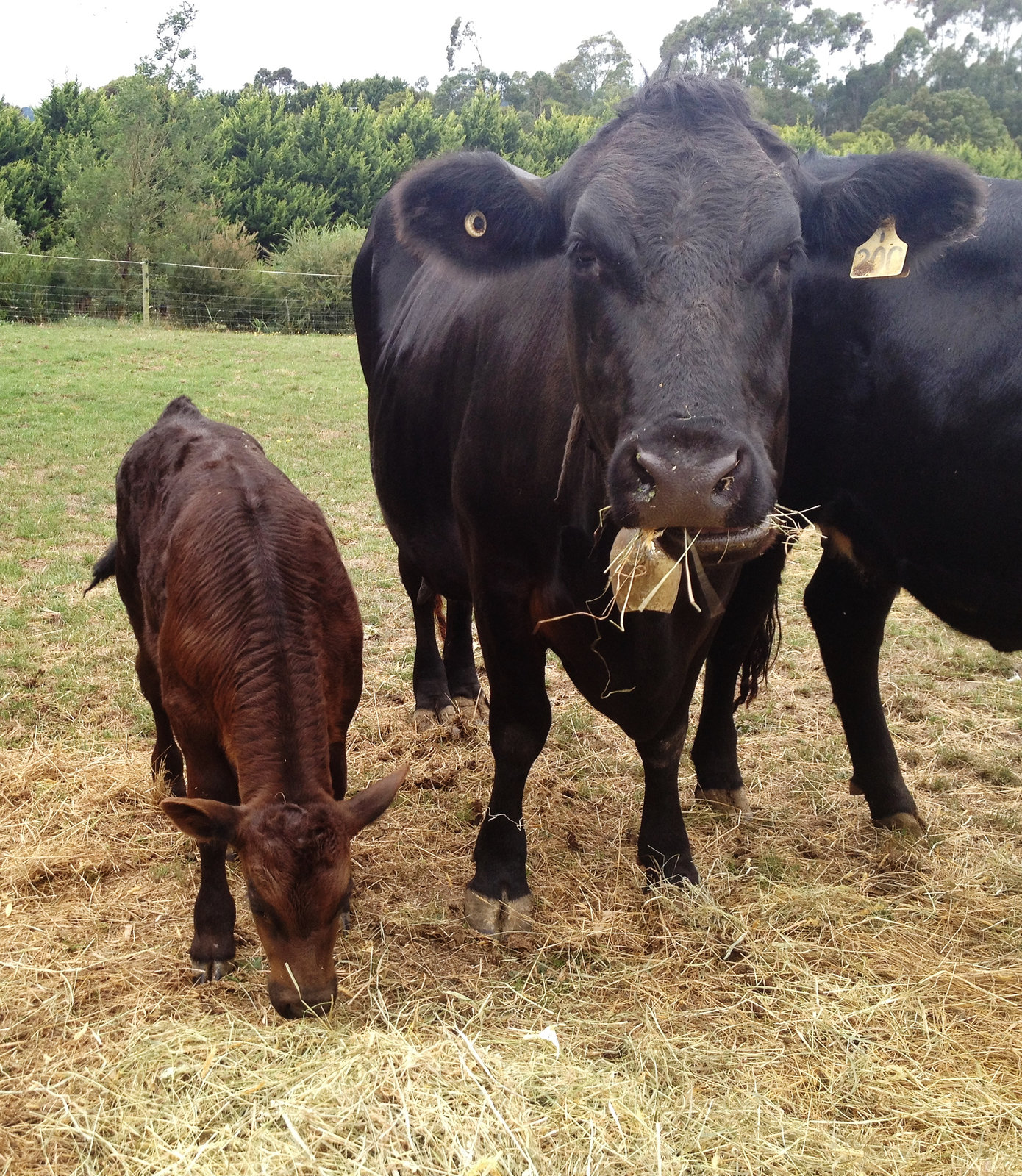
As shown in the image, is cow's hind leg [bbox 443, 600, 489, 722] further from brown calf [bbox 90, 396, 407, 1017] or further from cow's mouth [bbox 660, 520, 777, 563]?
cow's mouth [bbox 660, 520, 777, 563]

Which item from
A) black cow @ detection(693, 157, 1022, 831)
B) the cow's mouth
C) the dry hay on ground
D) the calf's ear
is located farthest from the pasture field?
the cow's mouth

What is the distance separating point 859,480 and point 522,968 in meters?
1.93

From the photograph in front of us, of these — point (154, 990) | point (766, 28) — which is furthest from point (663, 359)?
point (766, 28)

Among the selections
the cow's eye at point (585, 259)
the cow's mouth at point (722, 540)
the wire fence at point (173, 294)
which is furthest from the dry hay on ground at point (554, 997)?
the wire fence at point (173, 294)

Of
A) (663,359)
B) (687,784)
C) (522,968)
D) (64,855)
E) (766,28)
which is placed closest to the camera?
(663,359)

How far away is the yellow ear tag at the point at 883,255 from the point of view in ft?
9.04

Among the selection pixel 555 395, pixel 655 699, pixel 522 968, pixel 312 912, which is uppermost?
pixel 555 395

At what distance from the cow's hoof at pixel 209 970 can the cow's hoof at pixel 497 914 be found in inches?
31.7

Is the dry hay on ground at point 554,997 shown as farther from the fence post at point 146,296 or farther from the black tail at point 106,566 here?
the fence post at point 146,296

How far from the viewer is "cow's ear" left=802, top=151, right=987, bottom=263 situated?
2662 millimetres

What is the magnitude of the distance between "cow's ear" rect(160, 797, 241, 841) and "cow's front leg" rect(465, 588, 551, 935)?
1011 millimetres

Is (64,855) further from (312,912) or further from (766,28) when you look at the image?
(766,28)

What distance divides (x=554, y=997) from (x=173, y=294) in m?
24.4

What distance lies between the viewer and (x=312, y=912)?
258 cm
